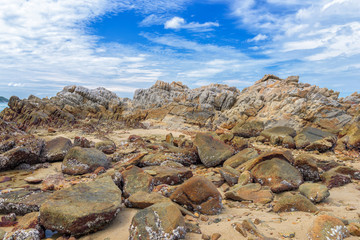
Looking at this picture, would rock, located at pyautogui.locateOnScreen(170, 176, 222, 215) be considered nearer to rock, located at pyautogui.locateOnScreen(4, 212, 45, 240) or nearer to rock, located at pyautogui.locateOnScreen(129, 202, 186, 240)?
rock, located at pyautogui.locateOnScreen(129, 202, 186, 240)

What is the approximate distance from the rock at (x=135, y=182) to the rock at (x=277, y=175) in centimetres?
334

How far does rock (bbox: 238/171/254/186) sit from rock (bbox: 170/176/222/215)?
188cm

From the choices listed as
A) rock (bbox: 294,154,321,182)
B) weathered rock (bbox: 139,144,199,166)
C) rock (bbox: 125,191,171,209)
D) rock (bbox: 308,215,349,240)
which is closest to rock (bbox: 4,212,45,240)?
rock (bbox: 125,191,171,209)

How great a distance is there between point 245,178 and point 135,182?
11.1 feet

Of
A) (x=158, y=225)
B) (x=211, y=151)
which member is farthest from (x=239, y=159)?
(x=158, y=225)

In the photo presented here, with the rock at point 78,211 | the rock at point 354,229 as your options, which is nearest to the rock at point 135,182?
the rock at point 78,211

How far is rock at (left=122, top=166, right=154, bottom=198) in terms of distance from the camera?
5.95 metres

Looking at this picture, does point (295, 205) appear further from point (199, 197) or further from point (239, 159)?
point (239, 159)

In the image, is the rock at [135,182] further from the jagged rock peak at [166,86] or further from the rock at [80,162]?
the jagged rock peak at [166,86]

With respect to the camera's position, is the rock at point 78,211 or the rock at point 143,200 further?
the rock at point 143,200

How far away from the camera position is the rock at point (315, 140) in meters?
12.7

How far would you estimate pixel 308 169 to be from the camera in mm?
7328

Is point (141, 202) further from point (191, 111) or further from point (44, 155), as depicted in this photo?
point (191, 111)

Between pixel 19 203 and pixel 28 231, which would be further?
pixel 19 203
